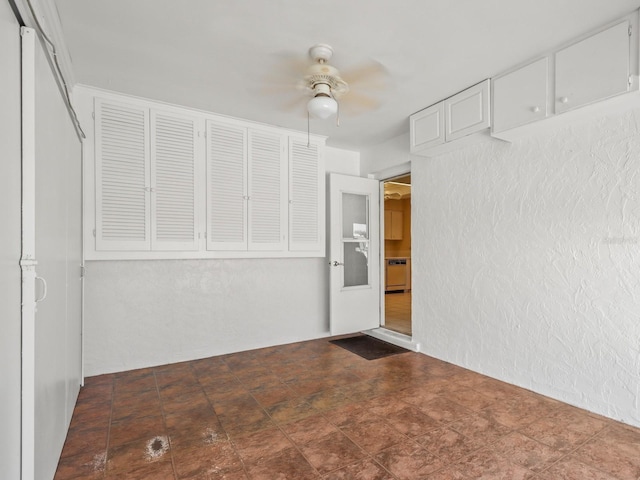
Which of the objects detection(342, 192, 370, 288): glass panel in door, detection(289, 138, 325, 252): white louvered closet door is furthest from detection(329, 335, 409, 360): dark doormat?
detection(289, 138, 325, 252): white louvered closet door

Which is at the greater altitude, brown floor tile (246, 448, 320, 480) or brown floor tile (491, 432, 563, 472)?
brown floor tile (491, 432, 563, 472)

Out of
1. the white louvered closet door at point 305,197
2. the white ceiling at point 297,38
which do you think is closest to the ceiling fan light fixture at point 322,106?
the white ceiling at point 297,38

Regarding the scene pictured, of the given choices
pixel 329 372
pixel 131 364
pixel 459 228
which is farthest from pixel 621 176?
pixel 131 364

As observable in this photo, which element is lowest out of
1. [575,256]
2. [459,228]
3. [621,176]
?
[575,256]

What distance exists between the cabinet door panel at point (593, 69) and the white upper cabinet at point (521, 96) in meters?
0.10

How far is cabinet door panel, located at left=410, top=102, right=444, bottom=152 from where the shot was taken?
3311 mm

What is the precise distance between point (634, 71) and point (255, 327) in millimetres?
3940

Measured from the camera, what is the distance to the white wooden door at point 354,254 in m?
4.43

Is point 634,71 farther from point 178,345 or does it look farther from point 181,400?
point 178,345

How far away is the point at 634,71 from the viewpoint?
6.80 feet

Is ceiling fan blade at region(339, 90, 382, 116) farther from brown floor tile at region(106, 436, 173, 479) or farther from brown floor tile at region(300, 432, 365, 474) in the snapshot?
brown floor tile at region(106, 436, 173, 479)

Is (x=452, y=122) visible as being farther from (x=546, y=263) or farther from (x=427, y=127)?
(x=546, y=263)

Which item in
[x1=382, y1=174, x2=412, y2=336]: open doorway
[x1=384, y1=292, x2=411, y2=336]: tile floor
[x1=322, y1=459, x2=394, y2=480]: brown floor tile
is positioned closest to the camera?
[x1=322, y1=459, x2=394, y2=480]: brown floor tile
